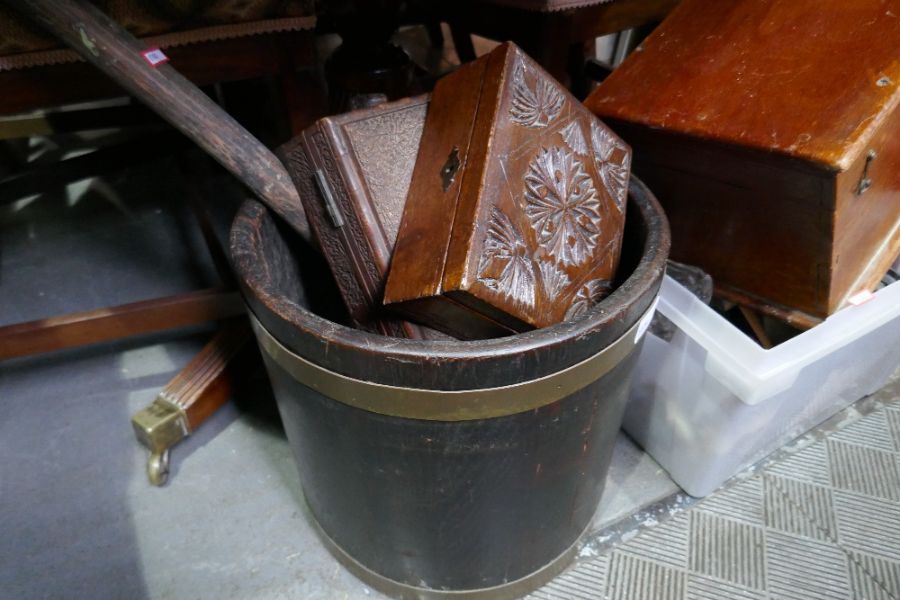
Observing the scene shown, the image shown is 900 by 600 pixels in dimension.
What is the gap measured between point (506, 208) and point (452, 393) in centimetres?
25

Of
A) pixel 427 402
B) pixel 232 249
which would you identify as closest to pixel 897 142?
pixel 427 402

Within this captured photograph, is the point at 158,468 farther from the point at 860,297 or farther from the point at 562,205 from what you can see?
the point at 860,297

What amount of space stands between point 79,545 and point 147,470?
0.18m

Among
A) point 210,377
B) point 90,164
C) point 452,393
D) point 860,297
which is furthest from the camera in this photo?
point 90,164

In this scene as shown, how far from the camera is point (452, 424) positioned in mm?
827

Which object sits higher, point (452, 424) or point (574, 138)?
point (574, 138)

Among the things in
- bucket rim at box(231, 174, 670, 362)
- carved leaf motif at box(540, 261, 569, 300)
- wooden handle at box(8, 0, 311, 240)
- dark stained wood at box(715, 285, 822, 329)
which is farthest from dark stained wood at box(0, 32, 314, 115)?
dark stained wood at box(715, 285, 822, 329)

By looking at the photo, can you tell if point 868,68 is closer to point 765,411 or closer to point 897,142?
point 897,142

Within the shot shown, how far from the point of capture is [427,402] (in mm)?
800

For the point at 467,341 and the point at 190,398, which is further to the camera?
the point at 190,398

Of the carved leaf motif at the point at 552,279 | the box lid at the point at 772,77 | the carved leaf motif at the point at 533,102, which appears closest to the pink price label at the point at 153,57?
the carved leaf motif at the point at 533,102

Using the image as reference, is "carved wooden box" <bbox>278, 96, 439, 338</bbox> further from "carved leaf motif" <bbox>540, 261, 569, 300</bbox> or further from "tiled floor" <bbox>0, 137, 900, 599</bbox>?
"tiled floor" <bbox>0, 137, 900, 599</bbox>

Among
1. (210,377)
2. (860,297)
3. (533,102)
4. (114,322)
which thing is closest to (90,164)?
(114,322)

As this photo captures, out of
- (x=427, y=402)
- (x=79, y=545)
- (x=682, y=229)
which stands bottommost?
(x=79, y=545)
